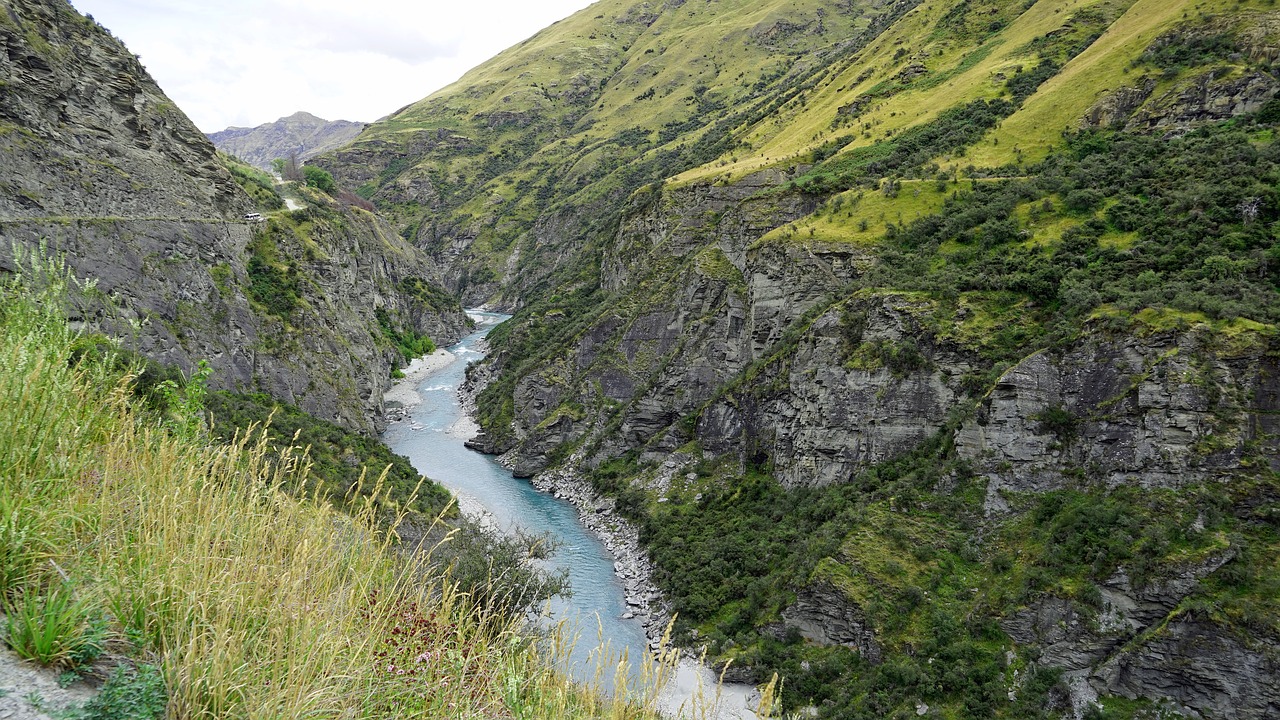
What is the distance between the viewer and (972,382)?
29828 mm

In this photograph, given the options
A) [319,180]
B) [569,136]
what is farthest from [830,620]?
[569,136]

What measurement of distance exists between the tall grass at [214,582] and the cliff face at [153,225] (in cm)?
2793

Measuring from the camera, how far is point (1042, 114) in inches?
1676

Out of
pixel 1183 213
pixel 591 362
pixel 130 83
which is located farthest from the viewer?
pixel 591 362

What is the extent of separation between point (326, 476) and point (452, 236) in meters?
124

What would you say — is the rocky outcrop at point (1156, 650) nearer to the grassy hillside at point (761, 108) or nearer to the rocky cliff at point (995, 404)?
the rocky cliff at point (995, 404)

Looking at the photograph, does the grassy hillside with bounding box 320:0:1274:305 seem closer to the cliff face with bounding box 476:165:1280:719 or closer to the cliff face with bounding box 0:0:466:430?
the cliff face with bounding box 476:165:1280:719

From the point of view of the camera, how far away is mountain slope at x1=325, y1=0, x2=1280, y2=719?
71.4 feet

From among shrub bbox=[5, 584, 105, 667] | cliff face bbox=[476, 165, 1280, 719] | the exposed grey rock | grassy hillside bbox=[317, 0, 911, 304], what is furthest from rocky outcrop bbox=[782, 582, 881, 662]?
grassy hillside bbox=[317, 0, 911, 304]

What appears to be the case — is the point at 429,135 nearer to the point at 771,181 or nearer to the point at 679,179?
the point at 679,179

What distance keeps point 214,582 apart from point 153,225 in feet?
156

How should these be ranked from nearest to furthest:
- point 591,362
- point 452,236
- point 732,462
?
1. point 732,462
2. point 591,362
3. point 452,236

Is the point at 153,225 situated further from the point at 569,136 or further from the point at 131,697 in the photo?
the point at 569,136

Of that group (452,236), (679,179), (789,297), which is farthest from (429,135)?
(789,297)
